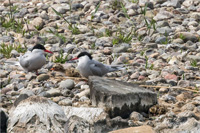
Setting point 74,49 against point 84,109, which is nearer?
point 84,109

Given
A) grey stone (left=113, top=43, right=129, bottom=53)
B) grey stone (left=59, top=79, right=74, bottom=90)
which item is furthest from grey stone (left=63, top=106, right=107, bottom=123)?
grey stone (left=113, top=43, right=129, bottom=53)

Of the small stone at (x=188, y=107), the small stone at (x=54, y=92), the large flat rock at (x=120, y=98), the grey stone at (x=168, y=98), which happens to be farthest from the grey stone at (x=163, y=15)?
the small stone at (x=188, y=107)

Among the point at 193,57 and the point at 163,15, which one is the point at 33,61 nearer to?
the point at 193,57

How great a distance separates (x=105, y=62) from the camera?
707cm

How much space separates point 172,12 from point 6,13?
3425mm

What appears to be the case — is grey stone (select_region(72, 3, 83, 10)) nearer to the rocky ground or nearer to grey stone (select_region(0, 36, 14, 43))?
the rocky ground

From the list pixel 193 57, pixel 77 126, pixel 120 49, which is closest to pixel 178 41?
pixel 193 57

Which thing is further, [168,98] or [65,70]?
[65,70]

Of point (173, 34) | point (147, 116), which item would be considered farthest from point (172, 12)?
point (147, 116)

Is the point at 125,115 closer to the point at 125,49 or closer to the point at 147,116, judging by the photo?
the point at 147,116

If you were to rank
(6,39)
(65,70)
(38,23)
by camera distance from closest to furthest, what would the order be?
(65,70)
(6,39)
(38,23)

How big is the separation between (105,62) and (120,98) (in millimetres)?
2344

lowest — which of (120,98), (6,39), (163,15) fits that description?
(120,98)

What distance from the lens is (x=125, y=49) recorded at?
7.59 m
